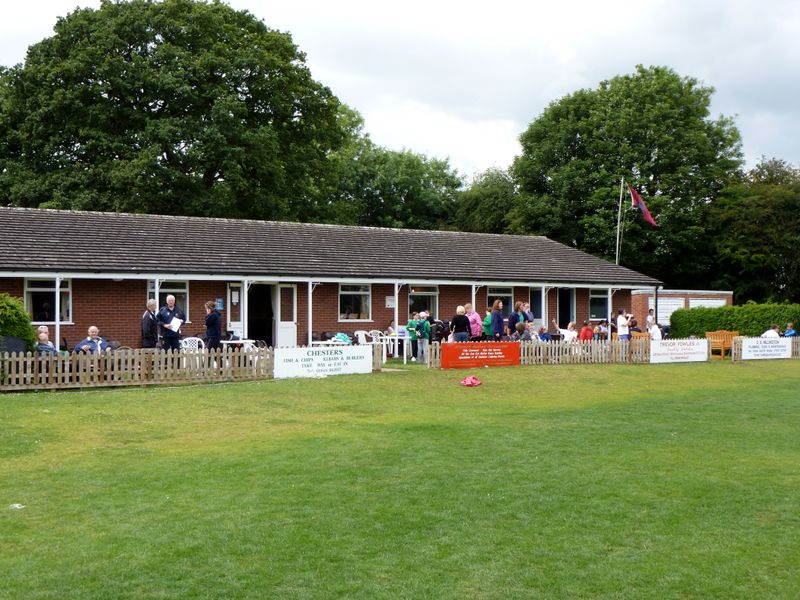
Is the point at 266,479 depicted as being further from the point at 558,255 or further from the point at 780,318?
the point at 780,318

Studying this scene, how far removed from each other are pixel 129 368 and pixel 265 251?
10.8 meters

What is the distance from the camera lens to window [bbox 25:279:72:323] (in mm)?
23656

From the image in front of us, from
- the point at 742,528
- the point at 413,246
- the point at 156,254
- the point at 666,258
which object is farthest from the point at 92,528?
the point at 666,258

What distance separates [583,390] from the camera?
18.9 metres

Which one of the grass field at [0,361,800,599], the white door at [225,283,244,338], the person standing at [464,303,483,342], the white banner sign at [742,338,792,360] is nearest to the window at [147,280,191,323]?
the white door at [225,283,244,338]

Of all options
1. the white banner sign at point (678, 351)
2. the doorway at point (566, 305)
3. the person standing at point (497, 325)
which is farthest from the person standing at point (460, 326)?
the doorway at point (566, 305)

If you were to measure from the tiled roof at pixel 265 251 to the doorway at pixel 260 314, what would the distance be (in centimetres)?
107

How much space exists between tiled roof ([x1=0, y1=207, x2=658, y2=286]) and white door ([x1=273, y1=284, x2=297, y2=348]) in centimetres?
94

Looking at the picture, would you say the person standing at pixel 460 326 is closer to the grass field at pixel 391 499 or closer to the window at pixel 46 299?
the grass field at pixel 391 499

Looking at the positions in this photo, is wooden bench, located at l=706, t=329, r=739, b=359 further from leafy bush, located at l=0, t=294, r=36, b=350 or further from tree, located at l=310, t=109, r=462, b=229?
tree, located at l=310, t=109, r=462, b=229

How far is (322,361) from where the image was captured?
65.2 feet

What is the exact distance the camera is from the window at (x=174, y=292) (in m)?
25.2

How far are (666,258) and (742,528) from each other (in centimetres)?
4597

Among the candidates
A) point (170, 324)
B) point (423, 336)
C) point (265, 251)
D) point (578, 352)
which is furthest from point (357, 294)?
point (170, 324)
